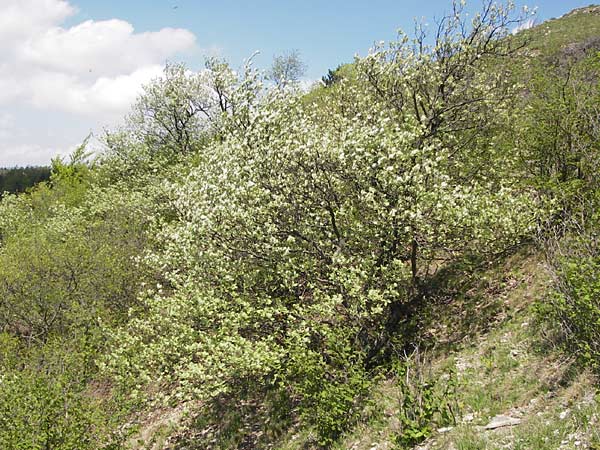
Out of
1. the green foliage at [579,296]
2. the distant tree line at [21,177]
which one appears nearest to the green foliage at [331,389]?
the green foliage at [579,296]

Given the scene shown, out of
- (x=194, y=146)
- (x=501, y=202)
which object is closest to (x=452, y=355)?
(x=501, y=202)

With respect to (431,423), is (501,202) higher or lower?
higher

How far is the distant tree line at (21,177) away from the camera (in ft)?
312

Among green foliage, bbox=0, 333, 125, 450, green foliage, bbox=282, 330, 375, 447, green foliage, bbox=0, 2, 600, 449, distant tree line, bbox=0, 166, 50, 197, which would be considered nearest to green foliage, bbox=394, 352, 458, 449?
green foliage, bbox=0, 2, 600, 449

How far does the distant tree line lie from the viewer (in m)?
95.2

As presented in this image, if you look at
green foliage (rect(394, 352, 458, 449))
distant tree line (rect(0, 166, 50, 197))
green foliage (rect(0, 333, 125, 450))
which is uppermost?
distant tree line (rect(0, 166, 50, 197))

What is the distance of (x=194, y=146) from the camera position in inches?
1524

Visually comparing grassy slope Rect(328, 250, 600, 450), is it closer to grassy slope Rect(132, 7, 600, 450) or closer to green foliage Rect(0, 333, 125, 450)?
grassy slope Rect(132, 7, 600, 450)

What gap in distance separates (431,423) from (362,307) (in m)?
3.87

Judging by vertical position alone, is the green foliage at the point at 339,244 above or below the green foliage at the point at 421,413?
above

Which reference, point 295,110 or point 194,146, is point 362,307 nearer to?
point 295,110

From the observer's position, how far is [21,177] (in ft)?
328

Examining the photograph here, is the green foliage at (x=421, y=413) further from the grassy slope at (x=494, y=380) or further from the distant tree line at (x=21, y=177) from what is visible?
the distant tree line at (x=21, y=177)

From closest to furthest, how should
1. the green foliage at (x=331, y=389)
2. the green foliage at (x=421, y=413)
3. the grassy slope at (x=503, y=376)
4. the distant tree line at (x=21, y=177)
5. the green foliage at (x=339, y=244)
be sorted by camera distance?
1. the grassy slope at (x=503, y=376)
2. the green foliage at (x=421, y=413)
3. the green foliage at (x=331, y=389)
4. the green foliage at (x=339, y=244)
5. the distant tree line at (x=21, y=177)
